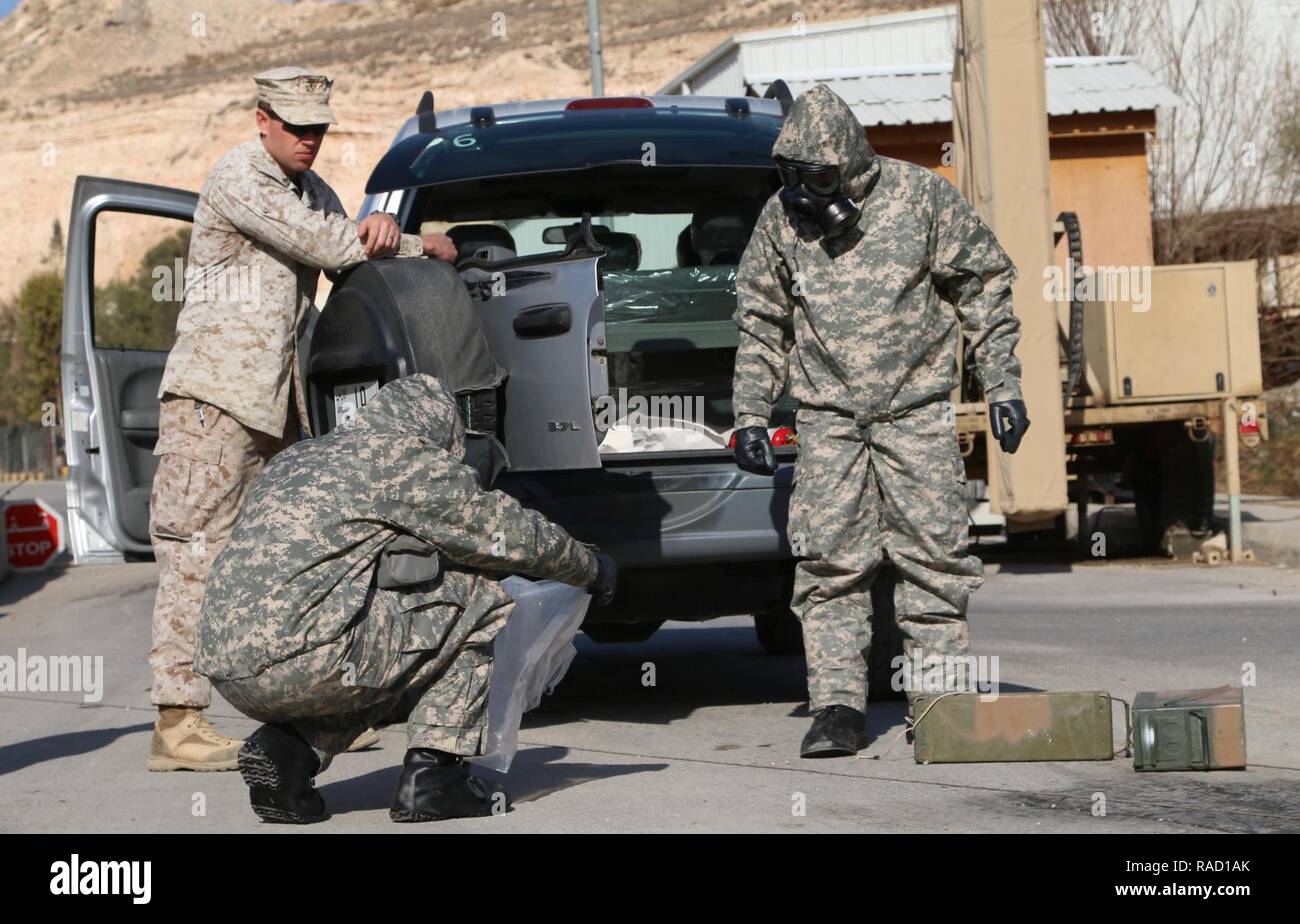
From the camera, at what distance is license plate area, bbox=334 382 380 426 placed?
5648mm

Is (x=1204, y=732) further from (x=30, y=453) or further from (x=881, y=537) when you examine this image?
(x=30, y=453)

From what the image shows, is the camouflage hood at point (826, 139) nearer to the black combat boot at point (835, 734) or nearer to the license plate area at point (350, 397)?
the license plate area at point (350, 397)

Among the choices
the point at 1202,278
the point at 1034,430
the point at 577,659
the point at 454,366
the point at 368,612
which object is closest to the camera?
the point at 368,612

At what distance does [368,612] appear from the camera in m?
4.69

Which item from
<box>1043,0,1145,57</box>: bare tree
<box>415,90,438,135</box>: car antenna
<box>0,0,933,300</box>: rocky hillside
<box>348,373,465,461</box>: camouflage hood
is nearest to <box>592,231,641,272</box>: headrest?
<box>415,90,438,135</box>: car antenna

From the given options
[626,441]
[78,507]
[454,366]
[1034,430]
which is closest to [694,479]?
[626,441]

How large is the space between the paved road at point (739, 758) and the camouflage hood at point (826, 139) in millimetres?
1828

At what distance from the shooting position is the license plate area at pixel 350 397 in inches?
222

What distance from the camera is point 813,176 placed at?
19.1 ft

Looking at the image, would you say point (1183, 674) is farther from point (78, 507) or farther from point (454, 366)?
point (78, 507)

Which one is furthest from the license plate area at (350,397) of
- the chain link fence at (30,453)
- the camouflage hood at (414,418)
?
the chain link fence at (30,453)

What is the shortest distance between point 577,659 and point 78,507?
2904 millimetres

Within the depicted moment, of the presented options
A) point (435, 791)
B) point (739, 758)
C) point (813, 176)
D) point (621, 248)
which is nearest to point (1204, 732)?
→ point (739, 758)

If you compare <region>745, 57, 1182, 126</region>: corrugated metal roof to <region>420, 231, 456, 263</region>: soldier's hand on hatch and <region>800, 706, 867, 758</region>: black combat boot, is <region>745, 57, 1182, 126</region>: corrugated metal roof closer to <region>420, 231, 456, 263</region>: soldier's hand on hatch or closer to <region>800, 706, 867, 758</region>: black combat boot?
<region>420, 231, 456, 263</region>: soldier's hand on hatch
